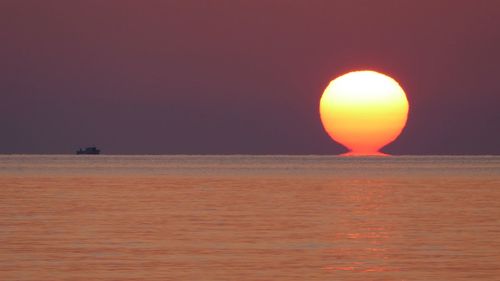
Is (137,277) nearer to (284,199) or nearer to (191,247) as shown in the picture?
(191,247)

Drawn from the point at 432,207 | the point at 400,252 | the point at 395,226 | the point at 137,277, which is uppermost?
the point at 432,207

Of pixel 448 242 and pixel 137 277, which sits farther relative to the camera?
pixel 448 242

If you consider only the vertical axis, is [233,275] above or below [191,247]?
below

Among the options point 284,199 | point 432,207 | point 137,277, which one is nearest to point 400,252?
point 137,277

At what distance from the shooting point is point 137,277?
86.2 feet

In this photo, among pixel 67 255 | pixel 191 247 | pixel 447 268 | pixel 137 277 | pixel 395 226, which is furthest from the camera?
pixel 395 226

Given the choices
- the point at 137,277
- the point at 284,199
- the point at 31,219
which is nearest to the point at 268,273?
the point at 137,277

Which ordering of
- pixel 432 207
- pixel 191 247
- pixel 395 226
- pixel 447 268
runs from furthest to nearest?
pixel 432 207, pixel 395 226, pixel 191 247, pixel 447 268

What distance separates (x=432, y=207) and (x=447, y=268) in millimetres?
24001

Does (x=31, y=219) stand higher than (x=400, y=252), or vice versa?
(x=31, y=219)

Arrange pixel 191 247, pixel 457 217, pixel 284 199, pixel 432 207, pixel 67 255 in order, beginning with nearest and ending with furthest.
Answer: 1. pixel 67 255
2. pixel 191 247
3. pixel 457 217
4. pixel 432 207
5. pixel 284 199

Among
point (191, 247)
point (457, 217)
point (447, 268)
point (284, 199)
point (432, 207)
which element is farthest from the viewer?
point (284, 199)

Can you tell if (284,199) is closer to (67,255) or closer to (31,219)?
(31,219)

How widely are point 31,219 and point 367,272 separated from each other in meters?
18.9
